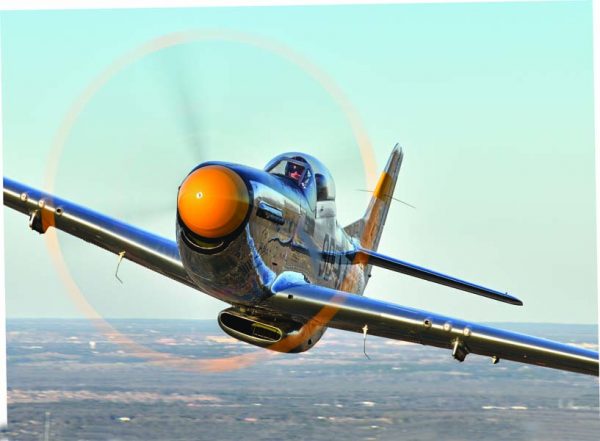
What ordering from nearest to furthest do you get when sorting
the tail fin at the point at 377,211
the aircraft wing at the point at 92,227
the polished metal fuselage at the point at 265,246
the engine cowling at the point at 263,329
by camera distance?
the polished metal fuselage at the point at 265,246, the engine cowling at the point at 263,329, the aircraft wing at the point at 92,227, the tail fin at the point at 377,211

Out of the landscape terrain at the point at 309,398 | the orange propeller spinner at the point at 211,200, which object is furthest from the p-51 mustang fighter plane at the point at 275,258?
the landscape terrain at the point at 309,398

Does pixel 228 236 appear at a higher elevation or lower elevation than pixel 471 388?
higher

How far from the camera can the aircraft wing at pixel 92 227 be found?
15328 millimetres

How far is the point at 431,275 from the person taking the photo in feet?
57.8

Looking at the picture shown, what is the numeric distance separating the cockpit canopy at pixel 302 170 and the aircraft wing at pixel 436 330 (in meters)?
1.45

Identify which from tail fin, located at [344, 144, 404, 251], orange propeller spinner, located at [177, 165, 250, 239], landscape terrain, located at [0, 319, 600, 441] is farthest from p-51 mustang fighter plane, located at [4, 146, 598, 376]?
landscape terrain, located at [0, 319, 600, 441]

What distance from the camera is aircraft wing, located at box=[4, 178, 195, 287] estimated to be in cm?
1533

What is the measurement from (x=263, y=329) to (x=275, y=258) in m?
1.58

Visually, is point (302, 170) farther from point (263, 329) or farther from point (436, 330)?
point (436, 330)

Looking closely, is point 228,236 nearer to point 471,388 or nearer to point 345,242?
point 345,242

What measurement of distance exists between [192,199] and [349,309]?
Answer: 3.84 m

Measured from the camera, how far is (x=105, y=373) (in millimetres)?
41031

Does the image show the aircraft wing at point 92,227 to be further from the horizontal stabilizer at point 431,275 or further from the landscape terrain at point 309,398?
the landscape terrain at point 309,398

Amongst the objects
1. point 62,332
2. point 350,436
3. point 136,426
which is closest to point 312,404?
point 350,436
